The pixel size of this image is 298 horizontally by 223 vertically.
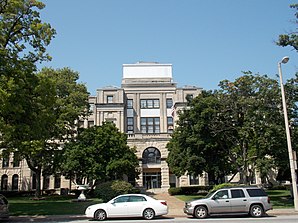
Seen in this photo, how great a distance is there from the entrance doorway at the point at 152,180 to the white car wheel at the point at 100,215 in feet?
105

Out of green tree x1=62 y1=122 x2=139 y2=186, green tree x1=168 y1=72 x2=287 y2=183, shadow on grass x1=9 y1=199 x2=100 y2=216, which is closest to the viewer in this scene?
shadow on grass x1=9 y1=199 x2=100 y2=216

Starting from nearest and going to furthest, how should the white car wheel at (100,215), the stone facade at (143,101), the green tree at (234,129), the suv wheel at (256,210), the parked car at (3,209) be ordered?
1. the parked car at (3,209)
2. the white car wheel at (100,215)
3. the suv wheel at (256,210)
4. the green tree at (234,129)
5. the stone facade at (143,101)

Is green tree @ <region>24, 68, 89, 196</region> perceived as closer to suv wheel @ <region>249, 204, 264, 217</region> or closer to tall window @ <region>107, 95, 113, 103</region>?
tall window @ <region>107, 95, 113, 103</region>

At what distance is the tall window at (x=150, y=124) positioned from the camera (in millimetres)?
58219

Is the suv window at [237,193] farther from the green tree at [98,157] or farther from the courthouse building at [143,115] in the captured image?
the courthouse building at [143,115]

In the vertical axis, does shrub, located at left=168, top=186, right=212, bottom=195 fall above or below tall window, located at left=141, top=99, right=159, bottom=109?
below

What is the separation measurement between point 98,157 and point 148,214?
63.9 ft

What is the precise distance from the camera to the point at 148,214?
1752 cm

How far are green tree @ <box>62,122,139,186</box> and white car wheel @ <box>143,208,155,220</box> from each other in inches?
697

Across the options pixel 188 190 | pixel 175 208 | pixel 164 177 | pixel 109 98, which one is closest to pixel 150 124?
pixel 109 98

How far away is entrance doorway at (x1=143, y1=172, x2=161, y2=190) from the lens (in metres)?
49.2

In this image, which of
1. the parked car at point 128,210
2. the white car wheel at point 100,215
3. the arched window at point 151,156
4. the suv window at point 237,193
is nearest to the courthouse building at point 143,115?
the arched window at point 151,156

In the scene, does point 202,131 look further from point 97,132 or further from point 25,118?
point 25,118

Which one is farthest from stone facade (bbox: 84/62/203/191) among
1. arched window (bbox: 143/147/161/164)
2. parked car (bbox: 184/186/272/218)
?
parked car (bbox: 184/186/272/218)
